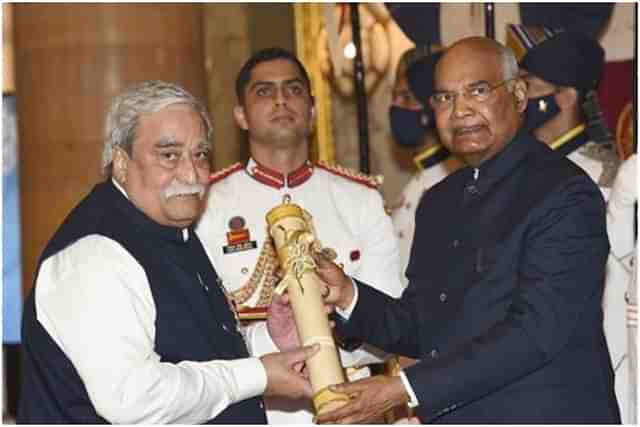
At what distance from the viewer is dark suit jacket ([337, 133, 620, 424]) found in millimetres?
3553

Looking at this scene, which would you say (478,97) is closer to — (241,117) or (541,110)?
(241,117)

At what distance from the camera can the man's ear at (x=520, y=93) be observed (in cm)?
382

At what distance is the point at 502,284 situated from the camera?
11.9ft

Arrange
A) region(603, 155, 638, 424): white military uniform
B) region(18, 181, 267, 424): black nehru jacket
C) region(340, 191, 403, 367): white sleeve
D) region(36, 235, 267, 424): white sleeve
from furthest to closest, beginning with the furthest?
region(603, 155, 638, 424): white military uniform < region(340, 191, 403, 367): white sleeve < region(18, 181, 267, 424): black nehru jacket < region(36, 235, 267, 424): white sleeve

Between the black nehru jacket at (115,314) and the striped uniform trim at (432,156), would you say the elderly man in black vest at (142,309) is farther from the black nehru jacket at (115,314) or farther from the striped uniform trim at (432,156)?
the striped uniform trim at (432,156)

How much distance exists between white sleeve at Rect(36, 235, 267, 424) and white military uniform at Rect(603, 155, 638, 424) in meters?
2.25

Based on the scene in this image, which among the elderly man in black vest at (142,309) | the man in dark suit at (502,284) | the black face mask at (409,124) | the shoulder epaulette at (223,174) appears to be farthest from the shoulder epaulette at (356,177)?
the black face mask at (409,124)

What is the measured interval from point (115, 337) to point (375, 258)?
1.56m

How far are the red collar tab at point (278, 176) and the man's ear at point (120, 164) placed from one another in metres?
1.26

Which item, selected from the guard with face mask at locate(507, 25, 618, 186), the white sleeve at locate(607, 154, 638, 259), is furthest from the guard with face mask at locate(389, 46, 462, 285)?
the white sleeve at locate(607, 154, 638, 259)

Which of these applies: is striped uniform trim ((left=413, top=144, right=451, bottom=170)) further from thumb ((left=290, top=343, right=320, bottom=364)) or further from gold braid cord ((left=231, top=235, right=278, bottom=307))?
thumb ((left=290, top=343, right=320, bottom=364))

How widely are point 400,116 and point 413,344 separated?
288 centimetres

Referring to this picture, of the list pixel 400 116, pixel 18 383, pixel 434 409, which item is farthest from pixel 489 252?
pixel 18 383

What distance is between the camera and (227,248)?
4.75 m
